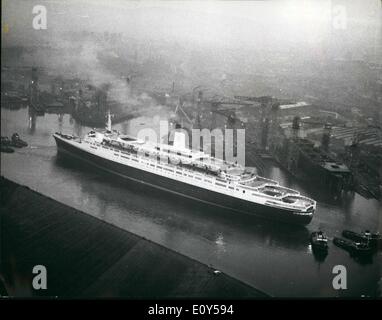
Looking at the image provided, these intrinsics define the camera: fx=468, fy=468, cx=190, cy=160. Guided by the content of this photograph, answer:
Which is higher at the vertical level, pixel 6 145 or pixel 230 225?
pixel 6 145

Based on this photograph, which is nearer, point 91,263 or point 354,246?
point 91,263

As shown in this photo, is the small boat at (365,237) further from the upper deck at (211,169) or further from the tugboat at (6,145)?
the tugboat at (6,145)

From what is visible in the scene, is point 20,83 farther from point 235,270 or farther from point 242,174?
point 235,270

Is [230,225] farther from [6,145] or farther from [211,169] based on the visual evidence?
[6,145]

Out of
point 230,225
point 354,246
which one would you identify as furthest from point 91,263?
point 354,246

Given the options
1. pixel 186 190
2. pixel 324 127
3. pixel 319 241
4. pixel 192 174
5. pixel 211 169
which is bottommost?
pixel 319 241

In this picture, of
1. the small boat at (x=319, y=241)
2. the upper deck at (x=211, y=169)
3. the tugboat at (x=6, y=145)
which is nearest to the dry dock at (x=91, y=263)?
the small boat at (x=319, y=241)
